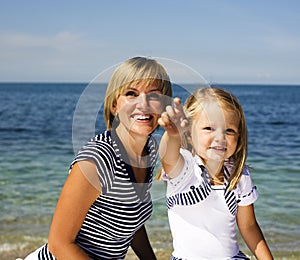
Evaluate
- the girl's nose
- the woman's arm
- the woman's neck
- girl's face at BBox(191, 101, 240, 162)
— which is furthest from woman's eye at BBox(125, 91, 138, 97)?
the woman's arm

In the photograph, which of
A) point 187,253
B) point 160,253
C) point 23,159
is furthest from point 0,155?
point 187,253

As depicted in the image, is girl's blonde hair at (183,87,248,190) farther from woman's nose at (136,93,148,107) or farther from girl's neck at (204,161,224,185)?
woman's nose at (136,93,148,107)

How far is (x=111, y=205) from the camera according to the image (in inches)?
103

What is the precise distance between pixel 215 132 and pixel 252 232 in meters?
0.72

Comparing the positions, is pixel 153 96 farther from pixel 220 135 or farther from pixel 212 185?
pixel 212 185


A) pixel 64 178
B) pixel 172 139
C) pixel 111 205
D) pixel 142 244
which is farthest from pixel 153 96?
pixel 64 178

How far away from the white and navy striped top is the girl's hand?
16.6 inches

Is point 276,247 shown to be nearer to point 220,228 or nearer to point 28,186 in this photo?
point 220,228

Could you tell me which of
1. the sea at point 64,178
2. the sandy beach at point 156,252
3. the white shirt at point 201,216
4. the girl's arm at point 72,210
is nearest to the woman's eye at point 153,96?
the sea at point 64,178

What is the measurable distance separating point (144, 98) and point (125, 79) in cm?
14

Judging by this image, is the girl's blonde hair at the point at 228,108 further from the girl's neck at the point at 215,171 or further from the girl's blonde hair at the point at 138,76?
the girl's blonde hair at the point at 138,76

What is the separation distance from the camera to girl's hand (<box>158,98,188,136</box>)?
212 cm

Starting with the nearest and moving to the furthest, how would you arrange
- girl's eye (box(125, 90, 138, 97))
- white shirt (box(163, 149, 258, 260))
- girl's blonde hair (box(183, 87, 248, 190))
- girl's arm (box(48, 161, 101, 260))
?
girl's arm (box(48, 161, 101, 260)) < girl's eye (box(125, 90, 138, 97)) < girl's blonde hair (box(183, 87, 248, 190)) < white shirt (box(163, 149, 258, 260))

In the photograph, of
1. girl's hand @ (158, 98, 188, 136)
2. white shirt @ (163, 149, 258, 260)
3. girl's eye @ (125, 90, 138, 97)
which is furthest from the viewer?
white shirt @ (163, 149, 258, 260)
